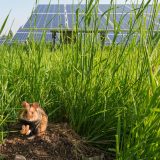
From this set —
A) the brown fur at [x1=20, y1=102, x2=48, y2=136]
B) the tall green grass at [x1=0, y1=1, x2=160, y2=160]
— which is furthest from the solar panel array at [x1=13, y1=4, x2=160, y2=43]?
the brown fur at [x1=20, y1=102, x2=48, y2=136]

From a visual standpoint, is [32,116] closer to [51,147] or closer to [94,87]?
[51,147]

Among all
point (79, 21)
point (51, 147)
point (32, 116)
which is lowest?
point (51, 147)

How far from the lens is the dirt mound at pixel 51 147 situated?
1858mm

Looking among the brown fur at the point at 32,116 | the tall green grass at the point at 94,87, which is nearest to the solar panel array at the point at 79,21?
the tall green grass at the point at 94,87

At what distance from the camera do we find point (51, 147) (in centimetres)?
192

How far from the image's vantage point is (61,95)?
2.29 meters

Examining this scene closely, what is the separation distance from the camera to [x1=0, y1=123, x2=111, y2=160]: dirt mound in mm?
1858

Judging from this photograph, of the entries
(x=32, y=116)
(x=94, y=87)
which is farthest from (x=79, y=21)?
(x=32, y=116)

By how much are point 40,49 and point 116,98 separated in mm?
617

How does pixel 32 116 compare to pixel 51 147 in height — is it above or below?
above

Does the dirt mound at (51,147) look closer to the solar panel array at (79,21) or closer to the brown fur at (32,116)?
the brown fur at (32,116)

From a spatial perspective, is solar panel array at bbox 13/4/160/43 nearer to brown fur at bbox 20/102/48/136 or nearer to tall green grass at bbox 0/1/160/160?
tall green grass at bbox 0/1/160/160

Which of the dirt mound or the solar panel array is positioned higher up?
the solar panel array

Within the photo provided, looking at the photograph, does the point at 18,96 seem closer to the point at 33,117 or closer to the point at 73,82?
the point at 73,82
